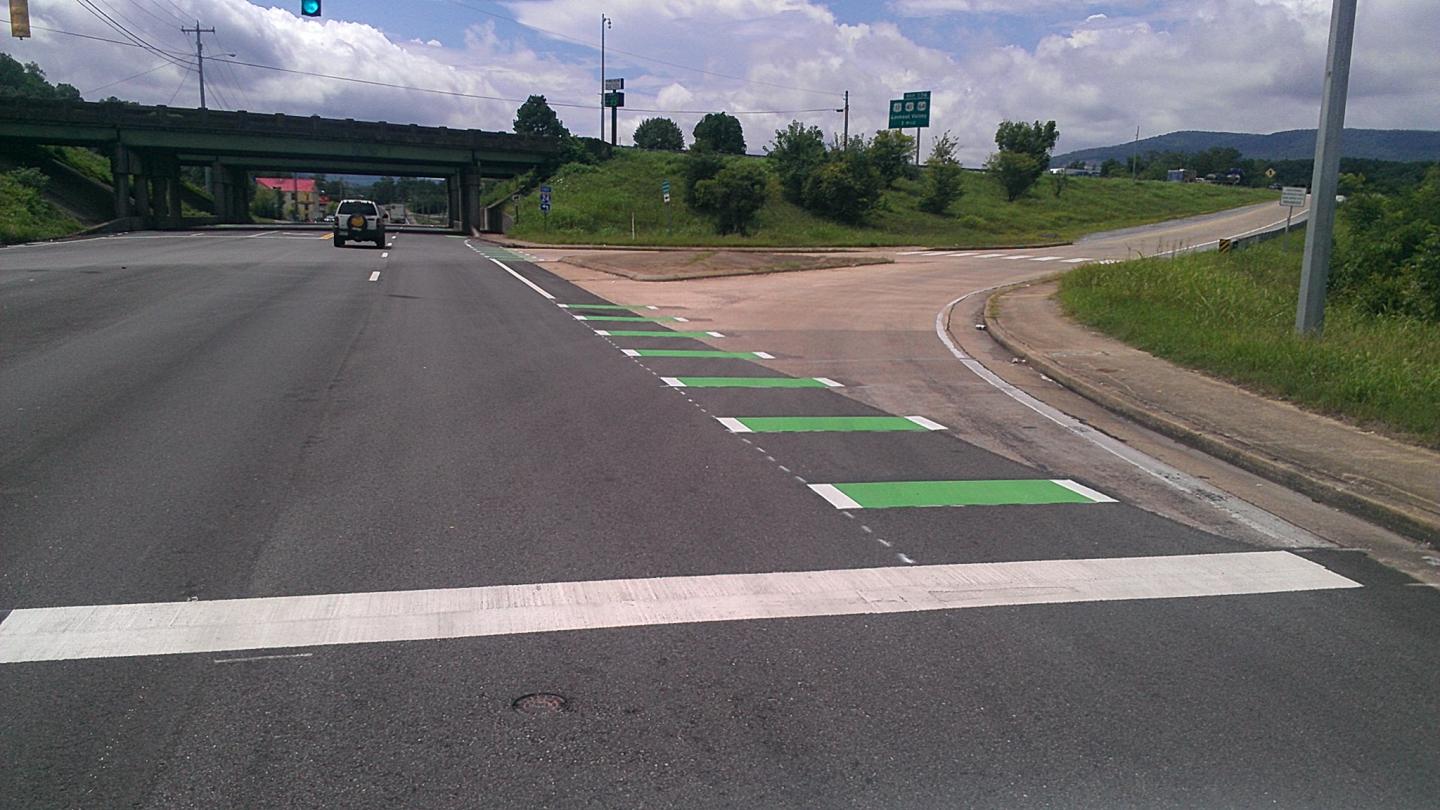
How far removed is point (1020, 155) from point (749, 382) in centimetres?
8373

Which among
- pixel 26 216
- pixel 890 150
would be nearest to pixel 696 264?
pixel 26 216

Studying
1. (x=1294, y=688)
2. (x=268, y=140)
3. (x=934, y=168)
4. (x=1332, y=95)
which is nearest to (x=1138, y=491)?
(x=1294, y=688)

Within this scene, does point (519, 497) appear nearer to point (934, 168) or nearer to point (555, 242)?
point (555, 242)

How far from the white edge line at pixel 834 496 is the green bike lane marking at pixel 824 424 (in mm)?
1898

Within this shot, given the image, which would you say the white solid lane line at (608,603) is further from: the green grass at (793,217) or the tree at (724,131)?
the tree at (724,131)

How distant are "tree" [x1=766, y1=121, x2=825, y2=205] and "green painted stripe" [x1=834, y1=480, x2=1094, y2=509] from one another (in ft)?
216

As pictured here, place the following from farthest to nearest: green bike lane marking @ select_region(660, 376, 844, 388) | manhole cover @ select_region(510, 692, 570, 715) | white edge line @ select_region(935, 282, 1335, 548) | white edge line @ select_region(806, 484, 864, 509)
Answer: green bike lane marking @ select_region(660, 376, 844, 388), white edge line @ select_region(806, 484, 864, 509), white edge line @ select_region(935, 282, 1335, 548), manhole cover @ select_region(510, 692, 570, 715)

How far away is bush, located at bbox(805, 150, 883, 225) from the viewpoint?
69.3 meters

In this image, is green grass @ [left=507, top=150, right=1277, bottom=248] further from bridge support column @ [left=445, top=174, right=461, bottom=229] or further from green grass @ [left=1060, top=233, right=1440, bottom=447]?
green grass @ [left=1060, top=233, right=1440, bottom=447]

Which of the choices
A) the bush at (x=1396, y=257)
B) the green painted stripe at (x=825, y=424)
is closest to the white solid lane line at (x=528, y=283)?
the green painted stripe at (x=825, y=424)

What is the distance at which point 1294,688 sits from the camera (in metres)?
4.63

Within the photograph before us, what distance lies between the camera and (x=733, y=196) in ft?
212

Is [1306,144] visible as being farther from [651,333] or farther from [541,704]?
[541,704]

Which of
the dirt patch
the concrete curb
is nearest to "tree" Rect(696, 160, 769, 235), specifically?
the dirt patch
